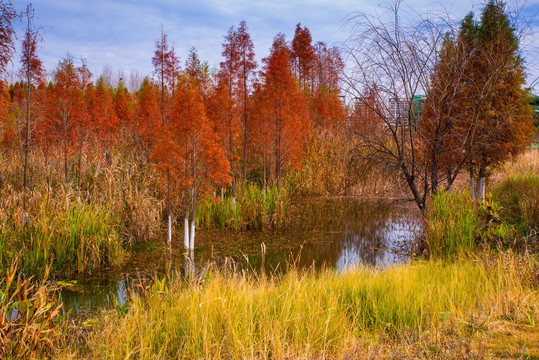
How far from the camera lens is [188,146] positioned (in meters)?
6.41

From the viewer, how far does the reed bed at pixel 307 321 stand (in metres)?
2.71

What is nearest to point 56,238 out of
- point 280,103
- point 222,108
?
point 222,108

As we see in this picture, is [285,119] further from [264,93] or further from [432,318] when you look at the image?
[432,318]

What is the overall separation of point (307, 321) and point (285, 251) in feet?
14.1

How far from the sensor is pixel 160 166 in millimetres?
6441

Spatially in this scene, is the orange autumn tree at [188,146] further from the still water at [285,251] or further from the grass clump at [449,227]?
the grass clump at [449,227]

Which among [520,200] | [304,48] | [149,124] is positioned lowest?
[520,200]

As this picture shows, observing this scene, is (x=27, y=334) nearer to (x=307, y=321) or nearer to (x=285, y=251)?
(x=307, y=321)

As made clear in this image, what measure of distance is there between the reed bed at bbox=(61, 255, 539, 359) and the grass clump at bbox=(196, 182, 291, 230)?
4.72m

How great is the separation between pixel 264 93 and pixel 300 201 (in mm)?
4220

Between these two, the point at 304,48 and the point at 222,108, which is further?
the point at 304,48

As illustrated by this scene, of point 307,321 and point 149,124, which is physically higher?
point 149,124

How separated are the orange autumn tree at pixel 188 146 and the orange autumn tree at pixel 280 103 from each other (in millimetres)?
2624

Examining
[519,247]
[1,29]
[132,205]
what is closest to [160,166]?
[132,205]
